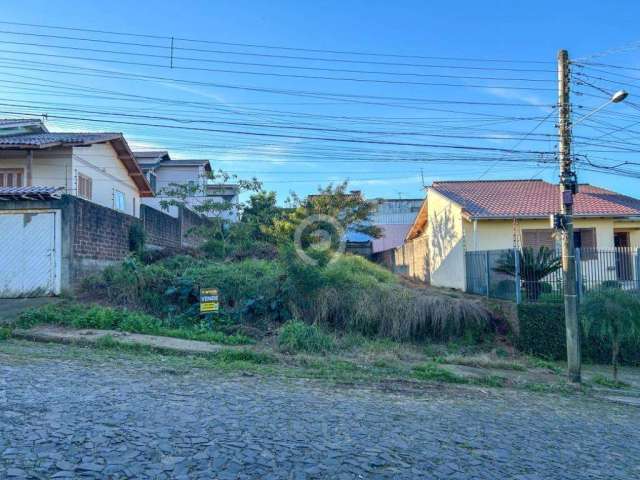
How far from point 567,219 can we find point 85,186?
15.8 metres

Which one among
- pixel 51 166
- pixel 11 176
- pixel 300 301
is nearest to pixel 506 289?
pixel 300 301

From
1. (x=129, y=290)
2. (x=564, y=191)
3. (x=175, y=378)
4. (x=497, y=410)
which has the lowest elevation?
(x=497, y=410)

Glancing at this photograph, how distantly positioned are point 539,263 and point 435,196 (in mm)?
8750

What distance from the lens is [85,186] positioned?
17.8 m

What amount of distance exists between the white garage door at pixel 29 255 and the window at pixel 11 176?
17.1 ft

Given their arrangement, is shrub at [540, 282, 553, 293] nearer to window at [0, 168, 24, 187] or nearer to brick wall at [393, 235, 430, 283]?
brick wall at [393, 235, 430, 283]

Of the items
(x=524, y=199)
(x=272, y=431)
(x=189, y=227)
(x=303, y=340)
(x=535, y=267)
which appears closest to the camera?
(x=272, y=431)

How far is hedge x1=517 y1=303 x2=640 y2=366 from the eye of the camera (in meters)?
12.4

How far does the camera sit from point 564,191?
10273 mm

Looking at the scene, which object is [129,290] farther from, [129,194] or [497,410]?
[129,194]

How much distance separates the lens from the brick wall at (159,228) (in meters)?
18.3

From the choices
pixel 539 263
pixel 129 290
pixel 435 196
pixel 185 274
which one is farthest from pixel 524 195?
pixel 129 290

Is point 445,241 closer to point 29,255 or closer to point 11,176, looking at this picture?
point 29,255

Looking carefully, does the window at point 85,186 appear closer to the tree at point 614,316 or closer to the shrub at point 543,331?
the shrub at point 543,331
